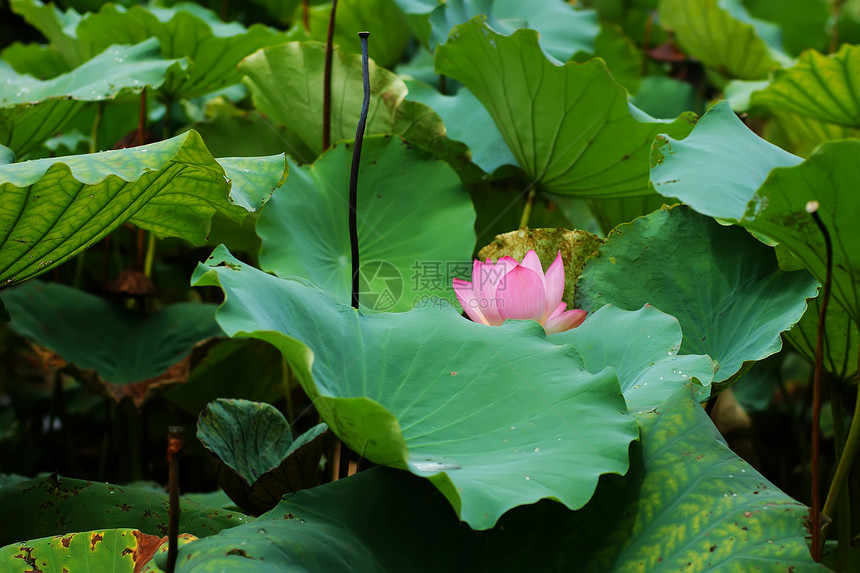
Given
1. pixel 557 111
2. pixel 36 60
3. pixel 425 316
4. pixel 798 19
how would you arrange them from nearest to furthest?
pixel 425 316 < pixel 557 111 < pixel 36 60 < pixel 798 19

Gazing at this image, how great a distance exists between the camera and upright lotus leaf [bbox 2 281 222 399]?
1.25m

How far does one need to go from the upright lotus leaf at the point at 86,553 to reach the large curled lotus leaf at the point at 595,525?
0.40 ft

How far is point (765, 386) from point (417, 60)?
108cm

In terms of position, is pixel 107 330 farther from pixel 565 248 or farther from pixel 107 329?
pixel 565 248

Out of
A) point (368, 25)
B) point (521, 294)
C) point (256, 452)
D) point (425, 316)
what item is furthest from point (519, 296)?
point (368, 25)

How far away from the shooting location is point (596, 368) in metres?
0.75

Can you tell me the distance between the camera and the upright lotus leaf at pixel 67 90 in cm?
104

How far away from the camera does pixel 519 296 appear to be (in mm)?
776

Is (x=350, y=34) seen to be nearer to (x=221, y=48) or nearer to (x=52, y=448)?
(x=221, y=48)

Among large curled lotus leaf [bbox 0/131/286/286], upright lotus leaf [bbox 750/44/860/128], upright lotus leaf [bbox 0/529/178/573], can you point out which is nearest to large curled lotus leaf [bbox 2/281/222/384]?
large curled lotus leaf [bbox 0/131/286/286]

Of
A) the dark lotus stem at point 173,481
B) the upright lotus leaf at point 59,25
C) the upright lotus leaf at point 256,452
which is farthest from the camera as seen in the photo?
the upright lotus leaf at point 59,25

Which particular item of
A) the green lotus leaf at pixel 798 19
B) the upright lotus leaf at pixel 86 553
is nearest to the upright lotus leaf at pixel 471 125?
the upright lotus leaf at pixel 86 553

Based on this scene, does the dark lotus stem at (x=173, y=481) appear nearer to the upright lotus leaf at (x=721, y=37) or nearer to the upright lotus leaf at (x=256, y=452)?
the upright lotus leaf at (x=256, y=452)

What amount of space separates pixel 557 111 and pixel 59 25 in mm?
1178
